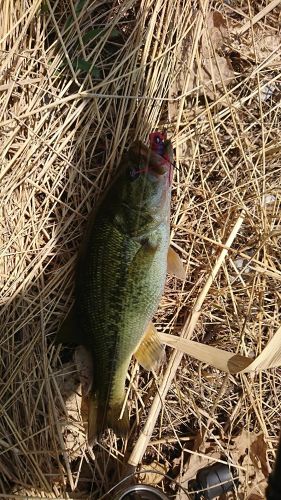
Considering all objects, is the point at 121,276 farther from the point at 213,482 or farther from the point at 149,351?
the point at 213,482

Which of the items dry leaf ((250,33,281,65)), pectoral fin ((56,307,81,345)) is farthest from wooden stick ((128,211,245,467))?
dry leaf ((250,33,281,65))

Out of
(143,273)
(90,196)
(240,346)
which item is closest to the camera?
(143,273)

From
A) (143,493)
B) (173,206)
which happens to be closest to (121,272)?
(173,206)

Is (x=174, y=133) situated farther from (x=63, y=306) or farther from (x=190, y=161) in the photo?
(x=63, y=306)

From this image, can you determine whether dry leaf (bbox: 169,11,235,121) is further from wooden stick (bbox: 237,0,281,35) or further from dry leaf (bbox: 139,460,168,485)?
dry leaf (bbox: 139,460,168,485)

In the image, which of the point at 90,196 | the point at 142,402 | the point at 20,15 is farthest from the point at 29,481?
the point at 20,15

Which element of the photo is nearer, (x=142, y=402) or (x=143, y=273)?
(x=143, y=273)

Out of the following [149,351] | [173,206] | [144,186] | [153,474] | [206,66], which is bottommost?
[153,474]
